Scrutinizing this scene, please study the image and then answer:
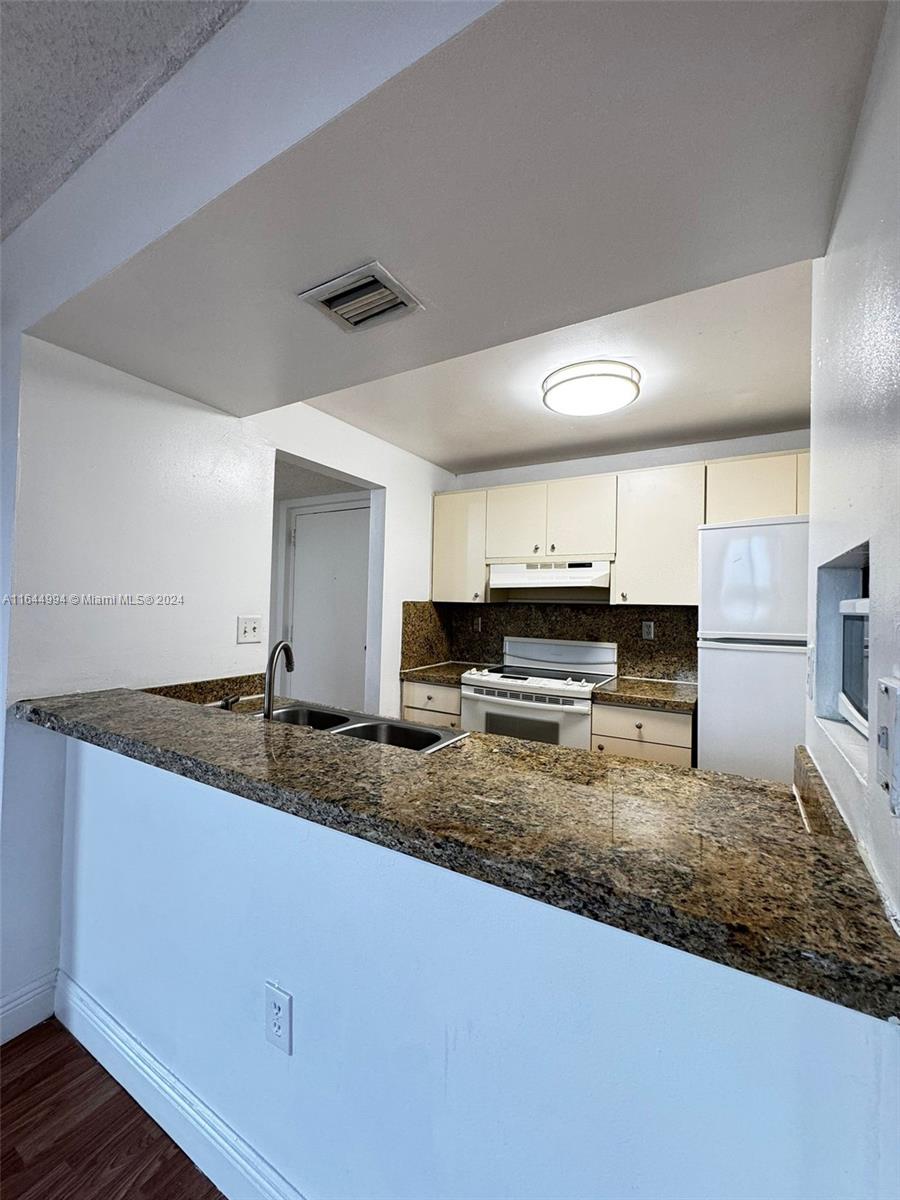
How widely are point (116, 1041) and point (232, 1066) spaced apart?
1.79ft

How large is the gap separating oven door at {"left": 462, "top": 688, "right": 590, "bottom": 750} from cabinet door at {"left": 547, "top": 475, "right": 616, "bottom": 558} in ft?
3.23

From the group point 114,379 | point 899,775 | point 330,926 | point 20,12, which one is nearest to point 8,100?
point 20,12

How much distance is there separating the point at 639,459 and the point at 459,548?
134 centimetres

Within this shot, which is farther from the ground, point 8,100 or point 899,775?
point 8,100

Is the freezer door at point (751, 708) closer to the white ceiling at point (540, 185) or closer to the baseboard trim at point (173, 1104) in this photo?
the white ceiling at point (540, 185)

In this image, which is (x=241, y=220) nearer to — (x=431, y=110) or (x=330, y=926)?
(x=431, y=110)

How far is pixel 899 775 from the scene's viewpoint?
50cm

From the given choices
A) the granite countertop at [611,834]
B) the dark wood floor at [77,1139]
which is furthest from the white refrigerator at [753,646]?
the dark wood floor at [77,1139]

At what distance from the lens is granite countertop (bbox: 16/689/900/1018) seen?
0.50m

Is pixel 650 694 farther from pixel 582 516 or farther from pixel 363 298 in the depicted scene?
pixel 363 298

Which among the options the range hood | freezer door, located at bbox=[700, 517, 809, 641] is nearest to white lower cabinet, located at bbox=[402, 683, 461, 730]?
the range hood

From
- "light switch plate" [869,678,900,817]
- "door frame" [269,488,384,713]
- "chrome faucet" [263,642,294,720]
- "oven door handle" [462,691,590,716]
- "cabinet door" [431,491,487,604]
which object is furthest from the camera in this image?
"cabinet door" [431,491,487,604]

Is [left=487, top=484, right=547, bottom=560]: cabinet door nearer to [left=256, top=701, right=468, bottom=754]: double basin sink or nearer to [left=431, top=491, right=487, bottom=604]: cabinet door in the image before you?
[left=431, top=491, right=487, bottom=604]: cabinet door

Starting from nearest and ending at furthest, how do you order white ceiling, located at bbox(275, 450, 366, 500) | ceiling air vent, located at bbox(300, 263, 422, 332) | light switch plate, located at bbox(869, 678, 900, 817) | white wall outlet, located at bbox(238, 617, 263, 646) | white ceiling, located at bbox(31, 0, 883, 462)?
light switch plate, located at bbox(869, 678, 900, 817)
white ceiling, located at bbox(31, 0, 883, 462)
ceiling air vent, located at bbox(300, 263, 422, 332)
white wall outlet, located at bbox(238, 617, 263, 646)
white ceiling, located at bbox(275, 450, 366, 500)
